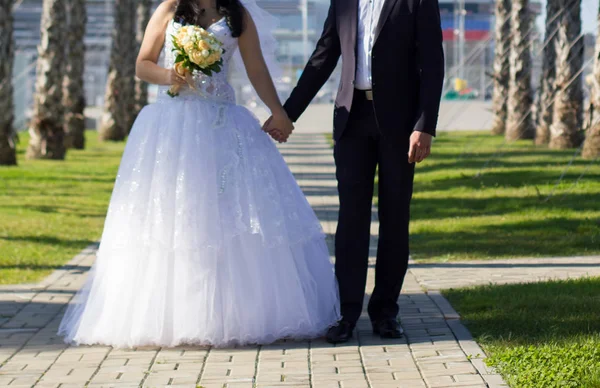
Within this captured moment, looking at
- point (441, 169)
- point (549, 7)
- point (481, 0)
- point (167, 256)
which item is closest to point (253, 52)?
point (167, 256)

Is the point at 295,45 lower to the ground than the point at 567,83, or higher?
higher

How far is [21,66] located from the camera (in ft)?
121

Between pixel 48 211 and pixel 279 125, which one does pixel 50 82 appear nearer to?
pixel 48 211

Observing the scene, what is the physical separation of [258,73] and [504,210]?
744cm

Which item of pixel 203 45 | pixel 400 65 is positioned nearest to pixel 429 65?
pixel 400 65

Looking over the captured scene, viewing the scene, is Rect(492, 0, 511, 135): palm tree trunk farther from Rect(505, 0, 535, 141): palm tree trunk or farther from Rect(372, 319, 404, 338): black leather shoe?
Rect(372, 319, 404, 338): black leather shoe

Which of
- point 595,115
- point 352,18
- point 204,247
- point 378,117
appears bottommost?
point 204,247

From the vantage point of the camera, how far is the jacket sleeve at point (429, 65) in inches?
240

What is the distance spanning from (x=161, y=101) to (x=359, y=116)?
1.19m

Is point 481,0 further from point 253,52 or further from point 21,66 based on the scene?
point 253,52

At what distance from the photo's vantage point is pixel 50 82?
23500mm

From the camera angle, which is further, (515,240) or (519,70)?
(519,70)

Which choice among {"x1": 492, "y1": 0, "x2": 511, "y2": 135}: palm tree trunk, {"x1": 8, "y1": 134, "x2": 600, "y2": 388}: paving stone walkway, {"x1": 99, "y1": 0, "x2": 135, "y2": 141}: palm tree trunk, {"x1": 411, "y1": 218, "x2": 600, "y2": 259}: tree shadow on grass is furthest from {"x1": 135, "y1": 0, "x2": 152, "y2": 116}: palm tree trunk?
{"x1": 8, "y1": 134, "x2": 600, "y2": 388}: paving stone walkway

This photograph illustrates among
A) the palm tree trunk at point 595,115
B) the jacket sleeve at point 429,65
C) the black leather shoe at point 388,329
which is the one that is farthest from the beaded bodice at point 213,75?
the palm tree trunk at point 595,115
